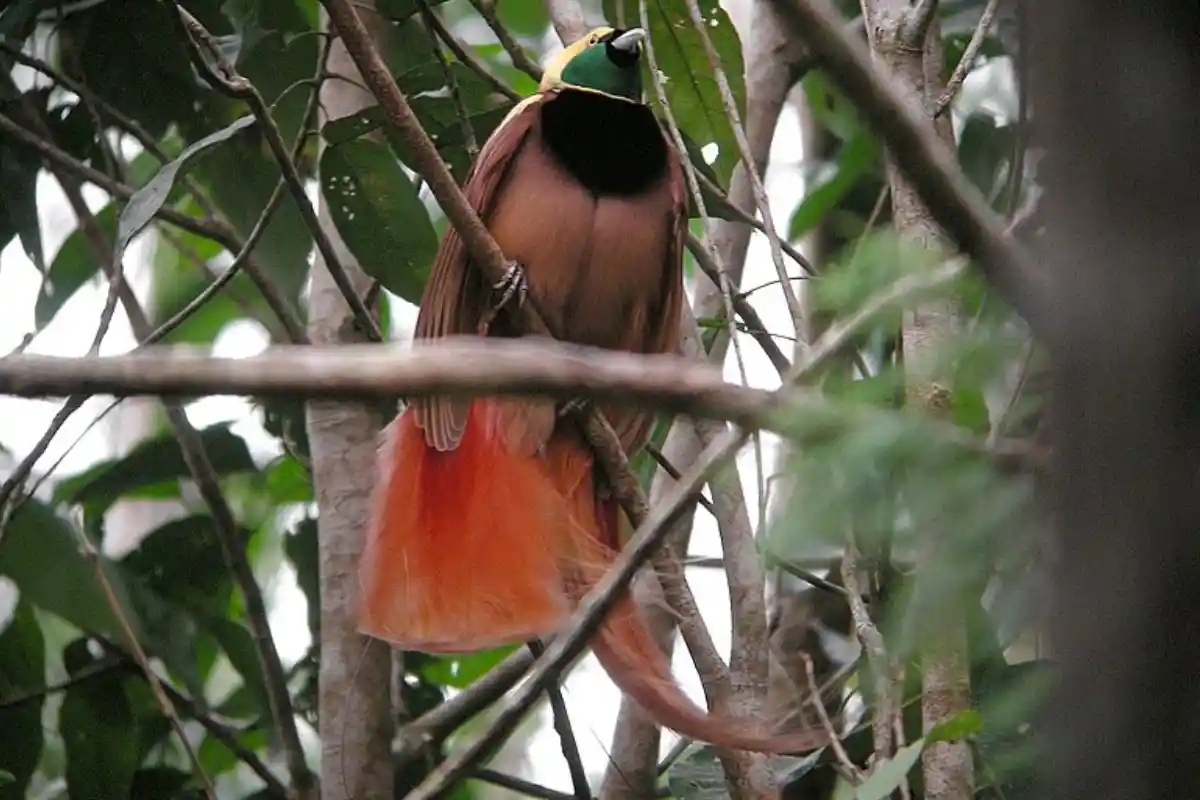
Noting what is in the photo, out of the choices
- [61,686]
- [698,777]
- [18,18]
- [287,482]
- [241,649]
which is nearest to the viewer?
[698,777]

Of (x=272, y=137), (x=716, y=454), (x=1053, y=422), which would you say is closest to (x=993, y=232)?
(x=1053, y=422)

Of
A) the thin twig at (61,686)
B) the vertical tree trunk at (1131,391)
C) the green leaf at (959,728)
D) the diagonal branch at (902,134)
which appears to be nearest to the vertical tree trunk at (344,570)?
the thin twig at (61,686)

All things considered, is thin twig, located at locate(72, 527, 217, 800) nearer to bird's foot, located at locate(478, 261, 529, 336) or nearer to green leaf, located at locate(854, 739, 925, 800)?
bird's foot, located at locate(478, 261, 529, 336)

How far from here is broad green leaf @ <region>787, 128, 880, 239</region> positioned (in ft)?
7.02

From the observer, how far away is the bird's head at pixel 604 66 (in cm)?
213

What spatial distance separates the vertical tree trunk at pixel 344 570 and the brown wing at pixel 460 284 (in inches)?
4.7

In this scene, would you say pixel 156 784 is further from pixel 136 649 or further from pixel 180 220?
pixel 180 220

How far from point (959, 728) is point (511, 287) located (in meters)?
0.89

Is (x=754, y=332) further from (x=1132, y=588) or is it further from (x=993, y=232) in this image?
(x=1132, y=588)

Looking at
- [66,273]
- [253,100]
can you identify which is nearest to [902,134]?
[253,100]

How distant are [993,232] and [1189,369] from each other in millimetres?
205

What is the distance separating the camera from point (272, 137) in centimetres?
158

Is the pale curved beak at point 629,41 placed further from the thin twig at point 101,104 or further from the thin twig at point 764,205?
the thin twig at point 101,104

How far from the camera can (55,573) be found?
187 cm
